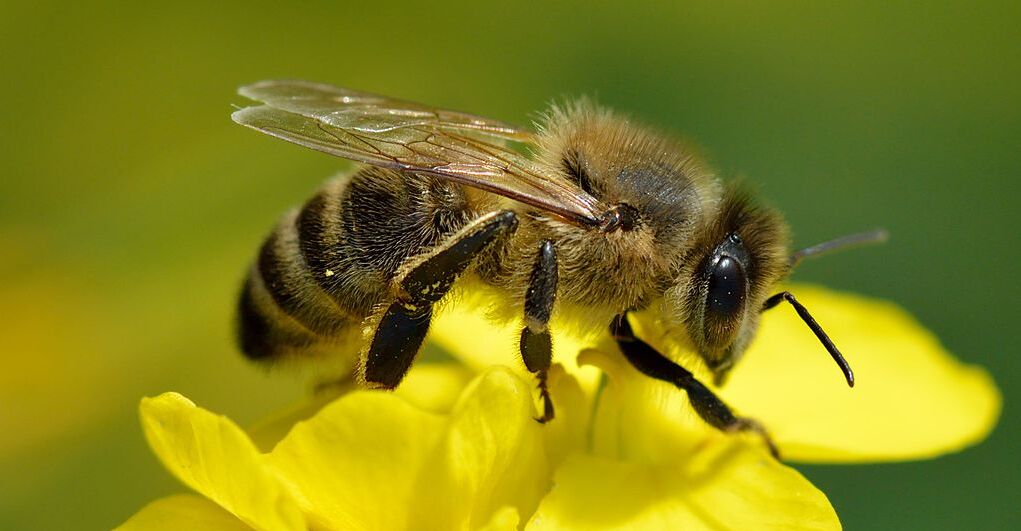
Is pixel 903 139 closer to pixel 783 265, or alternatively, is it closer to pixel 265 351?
pixel 783 265

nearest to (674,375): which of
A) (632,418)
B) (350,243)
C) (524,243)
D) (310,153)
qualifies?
(632,418)

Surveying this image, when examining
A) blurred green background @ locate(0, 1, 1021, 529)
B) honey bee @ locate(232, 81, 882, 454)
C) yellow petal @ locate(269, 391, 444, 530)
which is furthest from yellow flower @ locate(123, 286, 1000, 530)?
blurred green background @ locate(0, 1, 1021, 529)

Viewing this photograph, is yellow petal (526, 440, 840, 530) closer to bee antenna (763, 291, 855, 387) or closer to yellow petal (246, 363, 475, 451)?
bee antenna (763, 291, 855, 387)

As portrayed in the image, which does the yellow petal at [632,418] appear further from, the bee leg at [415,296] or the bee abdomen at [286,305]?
the bee abdomen at [286,305]

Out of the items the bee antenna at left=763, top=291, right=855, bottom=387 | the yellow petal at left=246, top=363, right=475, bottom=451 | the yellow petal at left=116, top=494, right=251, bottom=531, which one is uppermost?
the bee antenna at left=763, top=291, right=855, bottom=387

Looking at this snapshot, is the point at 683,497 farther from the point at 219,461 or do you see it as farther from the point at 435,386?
the point at 219,461

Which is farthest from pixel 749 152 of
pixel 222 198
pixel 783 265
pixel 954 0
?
pixel 783 265

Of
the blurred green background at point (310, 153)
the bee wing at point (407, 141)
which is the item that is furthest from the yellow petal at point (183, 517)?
the blurred green background at point (310, 153)
